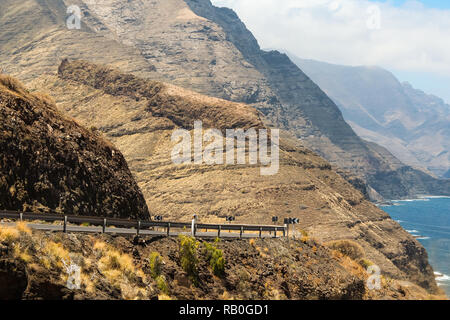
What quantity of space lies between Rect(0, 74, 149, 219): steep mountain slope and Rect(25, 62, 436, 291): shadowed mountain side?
5899 cm

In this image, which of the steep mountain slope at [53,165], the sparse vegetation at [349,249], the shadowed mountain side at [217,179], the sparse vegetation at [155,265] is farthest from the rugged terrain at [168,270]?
the shadowed mountain side at [217,179]

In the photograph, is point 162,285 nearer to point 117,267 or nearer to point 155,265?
point 155,265

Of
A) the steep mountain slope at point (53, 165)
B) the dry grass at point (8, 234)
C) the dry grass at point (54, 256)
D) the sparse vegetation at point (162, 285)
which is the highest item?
the steep mountain slope at point (53, 165)

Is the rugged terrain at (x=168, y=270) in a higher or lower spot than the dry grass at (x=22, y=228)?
lower

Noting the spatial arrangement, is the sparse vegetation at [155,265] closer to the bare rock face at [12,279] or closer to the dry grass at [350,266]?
the bare rock face at [12,279]

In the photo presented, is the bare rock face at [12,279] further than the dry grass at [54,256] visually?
No

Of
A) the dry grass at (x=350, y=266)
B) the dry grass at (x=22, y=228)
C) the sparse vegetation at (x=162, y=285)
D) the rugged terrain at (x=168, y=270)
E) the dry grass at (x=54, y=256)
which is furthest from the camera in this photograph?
the dry grass at (x=350, y=266)

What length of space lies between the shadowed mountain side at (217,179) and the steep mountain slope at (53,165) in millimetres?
58988

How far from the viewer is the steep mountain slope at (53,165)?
108ft

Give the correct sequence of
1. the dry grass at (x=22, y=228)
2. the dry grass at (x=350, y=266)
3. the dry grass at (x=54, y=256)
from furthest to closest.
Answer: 1. the dry grass at (x=350, y=266)
2. the dry grass at (x=22, y=228)
3. the dry grass at (x=54, y=256)

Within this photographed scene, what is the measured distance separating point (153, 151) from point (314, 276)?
310 ft

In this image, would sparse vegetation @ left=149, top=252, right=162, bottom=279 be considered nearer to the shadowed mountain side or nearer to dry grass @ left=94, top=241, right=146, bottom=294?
dry grass @ left=94, top=241, right=146, bottom=294

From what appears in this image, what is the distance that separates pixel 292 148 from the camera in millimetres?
148875
